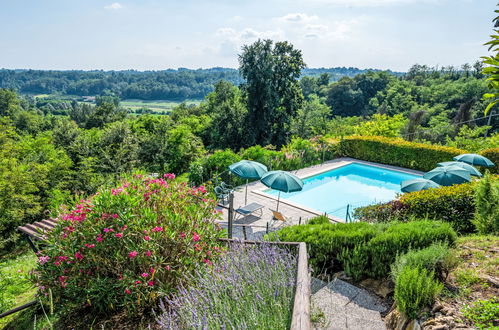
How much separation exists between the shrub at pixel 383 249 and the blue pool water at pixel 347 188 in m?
5.95

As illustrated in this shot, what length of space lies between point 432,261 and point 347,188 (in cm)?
1039

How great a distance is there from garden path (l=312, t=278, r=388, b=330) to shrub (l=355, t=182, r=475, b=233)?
12.2 feet

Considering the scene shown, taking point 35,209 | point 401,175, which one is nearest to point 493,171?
point 401,175

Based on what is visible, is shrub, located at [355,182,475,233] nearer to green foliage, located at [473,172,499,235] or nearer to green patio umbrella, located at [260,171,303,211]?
green foliage, located at [473,172,499,235]

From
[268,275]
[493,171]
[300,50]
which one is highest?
[300,50]

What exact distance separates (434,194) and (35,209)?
13.0m

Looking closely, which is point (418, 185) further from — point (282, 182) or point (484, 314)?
point (484, 314)

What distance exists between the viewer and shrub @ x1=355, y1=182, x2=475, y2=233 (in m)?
7.09

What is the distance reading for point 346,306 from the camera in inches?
141

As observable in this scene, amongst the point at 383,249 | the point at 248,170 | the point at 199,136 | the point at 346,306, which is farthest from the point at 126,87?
the point at 346,306

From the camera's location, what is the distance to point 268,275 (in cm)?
284

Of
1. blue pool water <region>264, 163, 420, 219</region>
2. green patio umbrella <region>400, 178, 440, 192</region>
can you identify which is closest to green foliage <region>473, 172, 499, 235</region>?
green patio umbrella <region>400, 178, 440, 192</region>

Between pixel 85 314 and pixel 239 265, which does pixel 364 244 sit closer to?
pixel 239 265

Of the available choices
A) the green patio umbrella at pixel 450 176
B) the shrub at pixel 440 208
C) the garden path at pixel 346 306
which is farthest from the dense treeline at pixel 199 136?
the garden path at pixel 346 306
